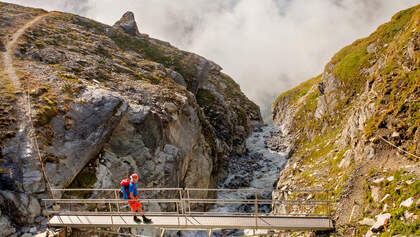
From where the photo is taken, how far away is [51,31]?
4191 cm

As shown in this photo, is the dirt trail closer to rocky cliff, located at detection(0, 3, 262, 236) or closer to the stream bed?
rocky cliff, located at detection(0, 3, 262, 236)

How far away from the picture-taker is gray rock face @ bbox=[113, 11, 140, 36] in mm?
74938

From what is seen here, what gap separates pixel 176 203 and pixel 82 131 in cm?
969

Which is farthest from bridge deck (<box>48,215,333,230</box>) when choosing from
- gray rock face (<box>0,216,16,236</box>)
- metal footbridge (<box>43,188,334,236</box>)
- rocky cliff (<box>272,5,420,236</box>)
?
gray rock face (<box>0,216,16,236</box>)

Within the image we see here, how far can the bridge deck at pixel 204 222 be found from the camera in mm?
14203

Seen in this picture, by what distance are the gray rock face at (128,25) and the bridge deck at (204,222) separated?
6671 cm

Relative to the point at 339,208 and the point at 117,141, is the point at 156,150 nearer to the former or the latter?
the point at 117,141

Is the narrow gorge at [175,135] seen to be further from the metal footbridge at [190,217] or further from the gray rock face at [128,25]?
the gray rock face at [128,25]

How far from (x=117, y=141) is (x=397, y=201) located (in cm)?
2098

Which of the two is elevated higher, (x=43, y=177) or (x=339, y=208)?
(x=43, y=177)

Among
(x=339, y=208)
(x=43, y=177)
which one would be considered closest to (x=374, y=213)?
(x=339, y=208)

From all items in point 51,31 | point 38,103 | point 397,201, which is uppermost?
point 51,31

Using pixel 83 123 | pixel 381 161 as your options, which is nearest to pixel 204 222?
pixel 381 161

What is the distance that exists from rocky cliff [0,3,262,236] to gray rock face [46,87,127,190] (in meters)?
0.07
